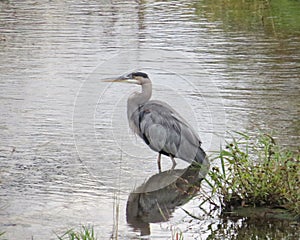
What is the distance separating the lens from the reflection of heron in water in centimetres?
647

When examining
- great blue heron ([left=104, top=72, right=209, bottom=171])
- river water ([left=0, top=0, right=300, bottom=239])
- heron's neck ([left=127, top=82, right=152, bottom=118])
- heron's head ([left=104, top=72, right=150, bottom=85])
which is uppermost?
heron's head ([left=104, top=72, right=150, bottom=85])

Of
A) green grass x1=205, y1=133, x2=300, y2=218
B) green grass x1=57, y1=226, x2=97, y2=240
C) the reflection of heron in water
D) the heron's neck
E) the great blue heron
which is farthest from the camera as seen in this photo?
the heron's neck

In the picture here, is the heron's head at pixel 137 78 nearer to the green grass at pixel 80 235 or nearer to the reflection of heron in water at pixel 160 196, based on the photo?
the reflection of heron in water at pixel 160 196

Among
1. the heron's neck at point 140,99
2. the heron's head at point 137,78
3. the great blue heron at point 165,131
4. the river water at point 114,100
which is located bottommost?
the river water at point 114,100

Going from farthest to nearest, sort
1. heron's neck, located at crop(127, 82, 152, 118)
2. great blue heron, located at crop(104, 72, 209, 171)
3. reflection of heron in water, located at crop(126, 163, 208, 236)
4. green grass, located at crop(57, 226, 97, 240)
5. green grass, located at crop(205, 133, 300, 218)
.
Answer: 1. heron's neck, located at crop(127, 82, 152, 118)
2. great blue heron, located at crop(104, 72, 209, 171)
3. reflection of heron in water, located at crop(126, 163, 208, 236)
4. green grass, located at crop(205, 133, 300, 218)
5. green grass, located at crop(57, 226, 97, 240)

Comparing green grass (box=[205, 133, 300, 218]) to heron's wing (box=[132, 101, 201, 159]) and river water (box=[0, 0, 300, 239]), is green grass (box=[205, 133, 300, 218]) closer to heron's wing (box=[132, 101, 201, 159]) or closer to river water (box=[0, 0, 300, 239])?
river water (box=[0, 0, 300, 239])

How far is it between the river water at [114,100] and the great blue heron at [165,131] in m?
0.25

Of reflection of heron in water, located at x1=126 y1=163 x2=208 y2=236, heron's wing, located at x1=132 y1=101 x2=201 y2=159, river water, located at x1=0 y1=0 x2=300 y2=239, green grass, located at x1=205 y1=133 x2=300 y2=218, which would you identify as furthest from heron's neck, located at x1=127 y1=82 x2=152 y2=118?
green grass, located at x1=205 y1=133 x2=300 y2=218

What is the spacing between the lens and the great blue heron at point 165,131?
7.79 metres

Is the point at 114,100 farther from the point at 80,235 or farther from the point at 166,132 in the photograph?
the point at 80,235

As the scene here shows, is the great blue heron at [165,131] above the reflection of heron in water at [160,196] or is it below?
above

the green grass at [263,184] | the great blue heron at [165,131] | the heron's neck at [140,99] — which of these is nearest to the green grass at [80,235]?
the green grass at [263,184]

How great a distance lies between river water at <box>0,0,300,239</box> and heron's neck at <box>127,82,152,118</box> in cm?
41

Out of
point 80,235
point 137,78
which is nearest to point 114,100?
point 137,78
